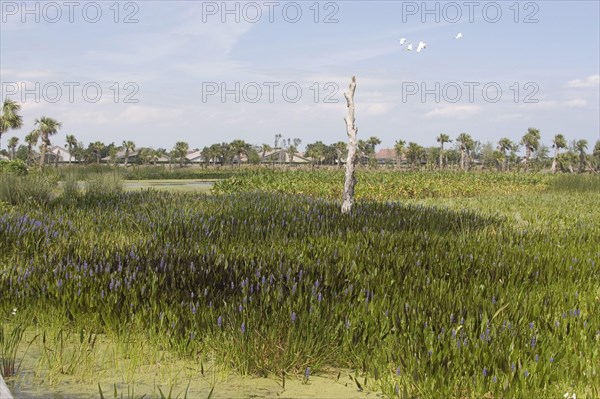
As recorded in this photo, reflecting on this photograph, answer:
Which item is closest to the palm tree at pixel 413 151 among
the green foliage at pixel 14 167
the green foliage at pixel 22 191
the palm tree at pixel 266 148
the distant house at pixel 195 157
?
the palm tree at pixel 266 148

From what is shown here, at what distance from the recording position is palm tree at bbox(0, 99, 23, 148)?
5744 centimetres

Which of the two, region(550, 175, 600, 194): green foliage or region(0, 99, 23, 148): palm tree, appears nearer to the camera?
region(550, 175, 600, 194): green foliage

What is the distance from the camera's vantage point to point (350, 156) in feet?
→ 43.2

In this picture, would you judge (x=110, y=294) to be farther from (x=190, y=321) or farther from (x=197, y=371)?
(x=197, y=371)

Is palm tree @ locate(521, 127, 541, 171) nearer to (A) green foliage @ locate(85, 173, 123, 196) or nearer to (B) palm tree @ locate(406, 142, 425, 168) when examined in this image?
(B) palm tree @ locate(406, 142, 425, 168)

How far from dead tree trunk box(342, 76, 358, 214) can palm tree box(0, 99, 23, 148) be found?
53.1 metres

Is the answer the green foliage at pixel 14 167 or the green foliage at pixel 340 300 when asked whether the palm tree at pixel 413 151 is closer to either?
the green foliage at pixel 14 167

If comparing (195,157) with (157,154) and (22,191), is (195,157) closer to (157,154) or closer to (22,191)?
(157,154)

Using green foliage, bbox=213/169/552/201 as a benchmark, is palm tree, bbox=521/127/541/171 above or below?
above

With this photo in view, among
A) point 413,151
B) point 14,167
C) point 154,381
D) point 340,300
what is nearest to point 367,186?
point 14,167

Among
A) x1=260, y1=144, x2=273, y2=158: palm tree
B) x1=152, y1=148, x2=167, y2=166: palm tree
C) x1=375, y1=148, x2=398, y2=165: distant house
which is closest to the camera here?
x1=152, y1=148, x2=167, y2=166: palm tree

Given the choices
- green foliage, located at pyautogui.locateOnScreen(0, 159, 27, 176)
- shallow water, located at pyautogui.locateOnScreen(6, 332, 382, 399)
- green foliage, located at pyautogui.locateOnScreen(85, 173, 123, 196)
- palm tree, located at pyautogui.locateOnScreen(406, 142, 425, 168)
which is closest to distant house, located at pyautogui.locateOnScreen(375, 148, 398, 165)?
palm tree, located at pyautogui.locateOnScreen(406, 142, 425, 168)

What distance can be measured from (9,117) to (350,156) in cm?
5448

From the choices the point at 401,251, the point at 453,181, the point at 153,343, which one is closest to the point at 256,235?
the point at 401,251
